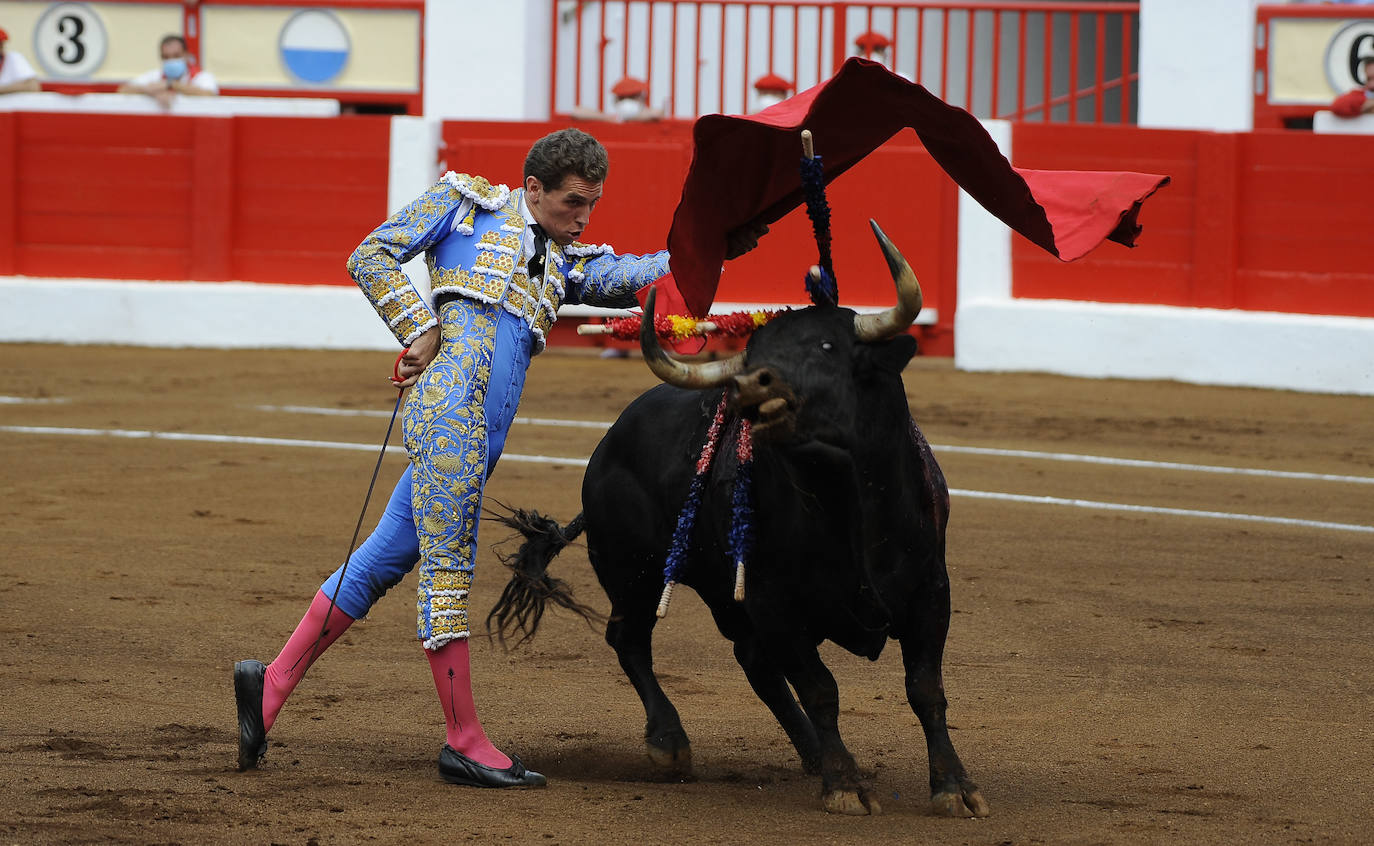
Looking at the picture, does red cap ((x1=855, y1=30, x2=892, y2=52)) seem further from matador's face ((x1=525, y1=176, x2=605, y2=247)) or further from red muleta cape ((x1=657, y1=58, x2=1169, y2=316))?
matador's face ((x1=525, y1=176, x2=605, y2=247))

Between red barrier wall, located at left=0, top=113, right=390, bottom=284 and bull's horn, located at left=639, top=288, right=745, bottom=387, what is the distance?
948 centimetres

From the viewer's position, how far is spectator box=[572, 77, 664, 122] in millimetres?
12398

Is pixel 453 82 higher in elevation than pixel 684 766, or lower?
higher

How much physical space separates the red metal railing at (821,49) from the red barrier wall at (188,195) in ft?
5.60

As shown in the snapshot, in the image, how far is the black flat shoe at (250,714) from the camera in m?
3.50

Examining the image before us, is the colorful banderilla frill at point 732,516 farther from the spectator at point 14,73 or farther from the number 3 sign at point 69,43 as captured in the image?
the number 3 sign at point 69,43

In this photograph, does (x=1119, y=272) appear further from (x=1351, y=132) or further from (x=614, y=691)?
(x=614, y=691)

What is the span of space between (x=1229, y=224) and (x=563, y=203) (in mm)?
8494

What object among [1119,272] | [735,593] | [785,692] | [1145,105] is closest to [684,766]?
[785,692]

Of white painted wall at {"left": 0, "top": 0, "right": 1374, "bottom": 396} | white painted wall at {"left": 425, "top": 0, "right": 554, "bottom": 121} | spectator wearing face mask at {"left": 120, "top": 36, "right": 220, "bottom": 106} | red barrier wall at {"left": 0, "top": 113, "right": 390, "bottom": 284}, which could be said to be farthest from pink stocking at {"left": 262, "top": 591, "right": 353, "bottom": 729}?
spectator wearing face mask at {"left": 120, "top": 36, "right": 220, "bottom": 106}

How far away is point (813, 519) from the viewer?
10.6ft

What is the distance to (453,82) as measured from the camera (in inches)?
503

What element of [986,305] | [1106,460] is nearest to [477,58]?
[986,305]

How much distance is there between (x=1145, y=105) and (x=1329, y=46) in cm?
120
